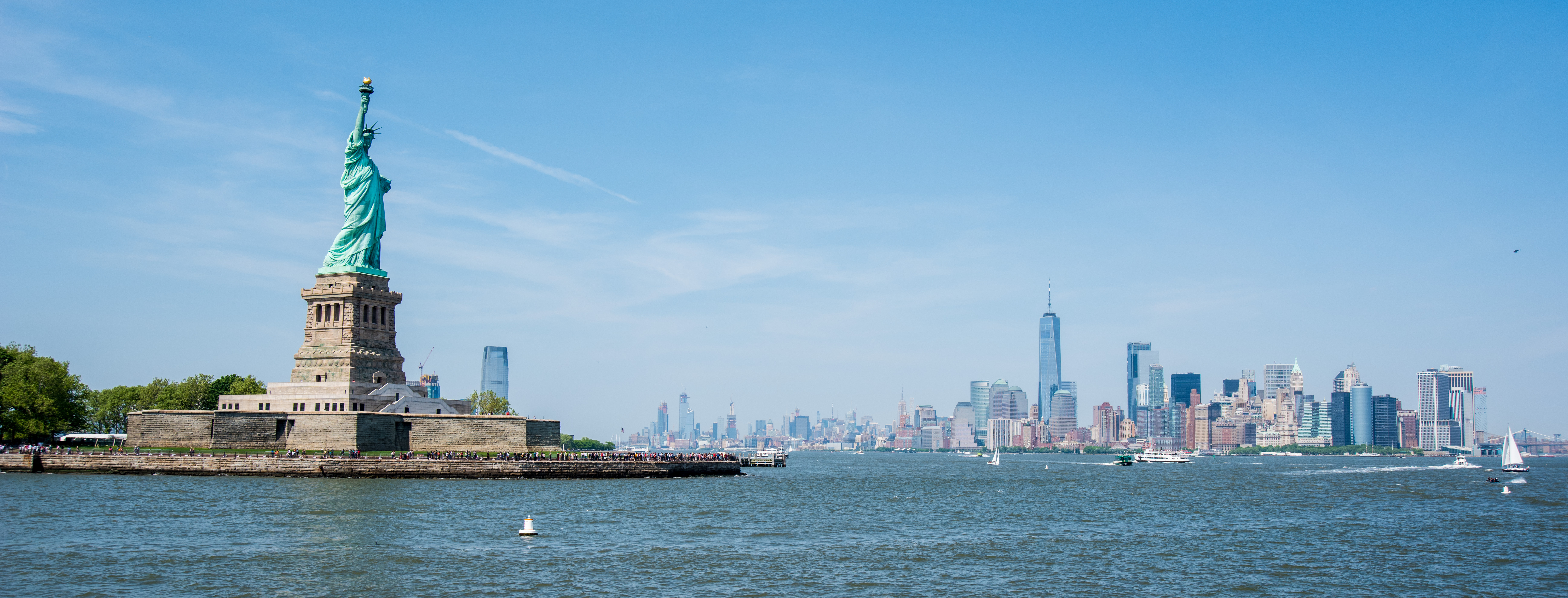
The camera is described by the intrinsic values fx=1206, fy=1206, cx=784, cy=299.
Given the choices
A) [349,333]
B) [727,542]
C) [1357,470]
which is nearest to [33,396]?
[349,333]

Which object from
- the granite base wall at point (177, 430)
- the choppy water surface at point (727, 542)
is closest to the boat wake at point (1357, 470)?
the choppy water surface at point (727, 542)

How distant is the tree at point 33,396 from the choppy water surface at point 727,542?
→ 23.7 metres

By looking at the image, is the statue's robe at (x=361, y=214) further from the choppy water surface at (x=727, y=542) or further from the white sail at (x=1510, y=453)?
the white sail at (x=1510, y=453)

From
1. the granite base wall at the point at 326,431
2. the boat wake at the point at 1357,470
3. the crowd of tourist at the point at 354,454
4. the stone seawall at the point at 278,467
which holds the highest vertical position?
the granite base wall at the point at 326,431

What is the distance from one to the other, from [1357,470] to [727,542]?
5599 inches

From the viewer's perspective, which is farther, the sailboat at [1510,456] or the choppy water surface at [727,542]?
the sailboat at [1510,456]

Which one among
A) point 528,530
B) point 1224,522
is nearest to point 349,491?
point 528,530

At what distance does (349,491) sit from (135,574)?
35.2 m

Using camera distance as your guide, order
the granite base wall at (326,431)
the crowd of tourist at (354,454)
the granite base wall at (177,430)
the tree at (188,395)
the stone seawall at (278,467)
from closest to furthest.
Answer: the stone seawall at (278,467)
the crowd of tourist at (354,454)
the granite base wall at (326,431)
the granite base wall at (177,430)
the tree at (188,395)

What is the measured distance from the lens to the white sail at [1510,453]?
153 m

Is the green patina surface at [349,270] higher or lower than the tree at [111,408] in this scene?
higher

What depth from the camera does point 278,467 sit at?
3585 inches

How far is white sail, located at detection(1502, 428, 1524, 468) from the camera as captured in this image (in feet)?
503

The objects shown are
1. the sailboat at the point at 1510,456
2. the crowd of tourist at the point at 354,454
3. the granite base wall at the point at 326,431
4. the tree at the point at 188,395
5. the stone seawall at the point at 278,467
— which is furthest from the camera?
the sailboat at the point at 1510,456
